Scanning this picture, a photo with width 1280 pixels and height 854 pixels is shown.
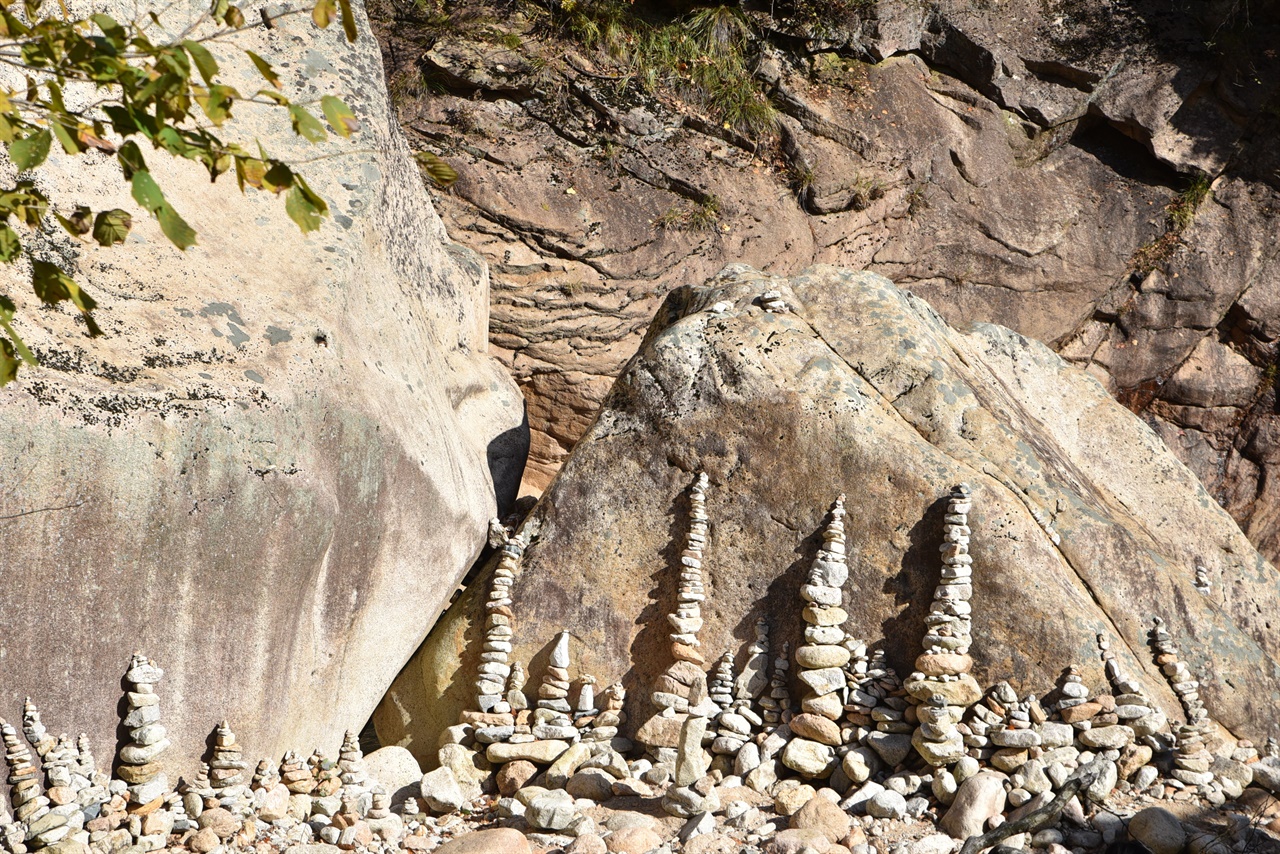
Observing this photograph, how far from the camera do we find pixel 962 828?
372cm

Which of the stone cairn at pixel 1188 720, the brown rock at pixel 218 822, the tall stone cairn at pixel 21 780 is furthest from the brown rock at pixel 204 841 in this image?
the stone cairn at pixel 1188 720

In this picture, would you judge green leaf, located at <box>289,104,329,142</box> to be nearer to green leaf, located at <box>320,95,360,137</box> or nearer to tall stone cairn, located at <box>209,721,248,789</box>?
green leaf, located at <box>320,95,360,137</box>

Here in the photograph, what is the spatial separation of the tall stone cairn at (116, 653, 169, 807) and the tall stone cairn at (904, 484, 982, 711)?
108 inches

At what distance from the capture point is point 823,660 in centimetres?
435

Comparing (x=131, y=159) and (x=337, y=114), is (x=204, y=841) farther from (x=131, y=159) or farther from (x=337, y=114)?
(x=337, y=114)

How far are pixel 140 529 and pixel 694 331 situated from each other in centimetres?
245

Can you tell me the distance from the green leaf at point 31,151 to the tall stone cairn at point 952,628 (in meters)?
3.36

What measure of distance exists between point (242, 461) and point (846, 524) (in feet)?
7.84

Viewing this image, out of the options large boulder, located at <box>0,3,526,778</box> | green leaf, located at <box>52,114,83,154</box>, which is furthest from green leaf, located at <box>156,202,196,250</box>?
large boulder, located at <box>0,3,526,778</box>

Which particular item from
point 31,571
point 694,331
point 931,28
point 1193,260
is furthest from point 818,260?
point 31,571

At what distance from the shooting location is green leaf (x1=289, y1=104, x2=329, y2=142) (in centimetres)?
206

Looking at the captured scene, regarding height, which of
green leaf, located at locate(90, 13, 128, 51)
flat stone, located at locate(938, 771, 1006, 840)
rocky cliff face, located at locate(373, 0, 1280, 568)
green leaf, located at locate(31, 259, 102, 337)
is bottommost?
flat stone, located at locate(938, 771, 1006, 840)

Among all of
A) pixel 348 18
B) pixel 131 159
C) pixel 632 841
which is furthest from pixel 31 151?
pixel 632 841

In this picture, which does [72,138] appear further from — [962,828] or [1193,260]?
[1193,260]
